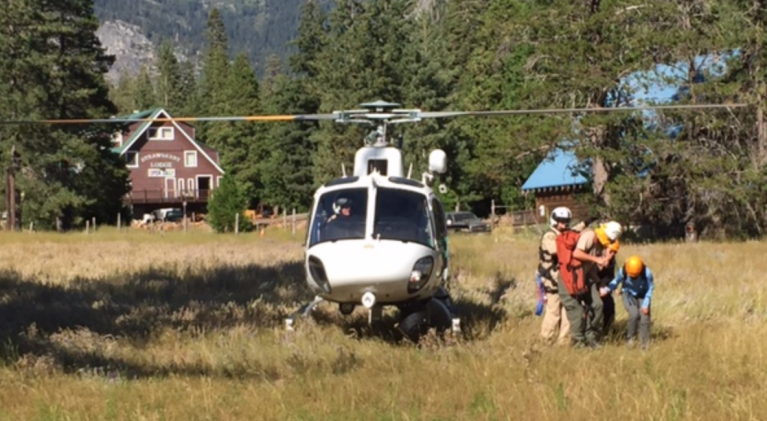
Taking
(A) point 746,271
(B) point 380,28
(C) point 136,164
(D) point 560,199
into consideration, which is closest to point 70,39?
(B) point 380,28

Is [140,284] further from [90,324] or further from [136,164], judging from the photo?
[136,164]

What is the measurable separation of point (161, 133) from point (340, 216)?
72553 millimetres

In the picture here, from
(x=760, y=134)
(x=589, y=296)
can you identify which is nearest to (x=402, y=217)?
(x=589, y=296)

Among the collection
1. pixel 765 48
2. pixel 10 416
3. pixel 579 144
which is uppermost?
pixel 765 48

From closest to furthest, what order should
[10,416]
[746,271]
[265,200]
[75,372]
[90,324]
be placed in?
1. [10,416]
2. [75,372]
3. [90,324]
4. [746,271]
5. [265,200]

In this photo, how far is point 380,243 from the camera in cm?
1191

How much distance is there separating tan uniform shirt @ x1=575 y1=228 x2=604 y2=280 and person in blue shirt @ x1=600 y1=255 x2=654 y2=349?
13.1 inches

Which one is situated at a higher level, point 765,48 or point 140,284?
point 765,48

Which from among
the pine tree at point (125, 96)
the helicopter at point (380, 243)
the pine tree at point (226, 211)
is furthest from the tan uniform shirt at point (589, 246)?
the pine tree at point (125, 96)

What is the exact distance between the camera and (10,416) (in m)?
8.40

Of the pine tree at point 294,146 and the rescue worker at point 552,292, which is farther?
the pine tree at point 294,146

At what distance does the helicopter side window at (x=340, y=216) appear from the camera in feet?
40.1

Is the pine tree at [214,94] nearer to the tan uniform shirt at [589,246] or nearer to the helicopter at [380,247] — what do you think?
the helicopter at [380,247]

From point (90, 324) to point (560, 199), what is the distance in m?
39.4
